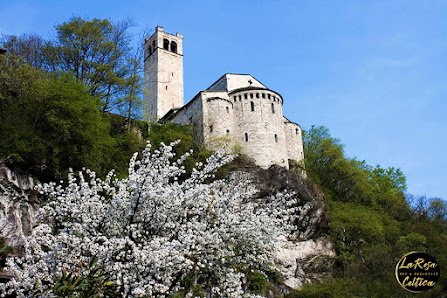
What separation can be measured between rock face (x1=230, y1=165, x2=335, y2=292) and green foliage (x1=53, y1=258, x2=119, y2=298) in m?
21.8

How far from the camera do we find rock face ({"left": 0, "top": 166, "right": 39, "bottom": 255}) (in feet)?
61.8

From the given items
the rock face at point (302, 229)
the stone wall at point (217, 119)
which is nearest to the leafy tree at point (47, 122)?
the rock face at point (302, 229)

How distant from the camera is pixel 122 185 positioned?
495 inches

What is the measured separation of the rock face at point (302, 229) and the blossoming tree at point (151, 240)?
61.1 feet

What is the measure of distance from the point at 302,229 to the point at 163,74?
99.4 feet

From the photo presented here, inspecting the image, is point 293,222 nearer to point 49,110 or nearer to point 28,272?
point 49,110

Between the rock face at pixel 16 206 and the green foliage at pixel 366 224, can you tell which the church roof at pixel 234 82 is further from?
the rock face at pixel 16 206

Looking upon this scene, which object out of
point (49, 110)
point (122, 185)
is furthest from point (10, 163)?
point (122, 185)

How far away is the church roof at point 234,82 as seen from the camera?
43.5 metres

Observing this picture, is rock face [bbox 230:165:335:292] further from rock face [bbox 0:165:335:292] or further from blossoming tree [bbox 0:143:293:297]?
blossoming tree [bbox 0:143:293:297]

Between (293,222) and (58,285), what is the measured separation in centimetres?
2548

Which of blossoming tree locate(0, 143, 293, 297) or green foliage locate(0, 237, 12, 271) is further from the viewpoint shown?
green foliage locate(0, 237, 12, 271)

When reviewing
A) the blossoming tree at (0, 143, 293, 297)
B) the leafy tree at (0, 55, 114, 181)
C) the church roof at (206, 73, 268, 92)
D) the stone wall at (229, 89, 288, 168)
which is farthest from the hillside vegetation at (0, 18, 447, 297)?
the blossoming tree at (0, 143, 293, 297)

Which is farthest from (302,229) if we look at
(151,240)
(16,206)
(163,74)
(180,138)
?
(163,74)
